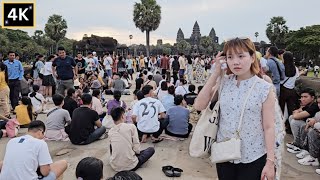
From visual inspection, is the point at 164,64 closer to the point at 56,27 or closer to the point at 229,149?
the point at 229,149

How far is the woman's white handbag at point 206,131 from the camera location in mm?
2219

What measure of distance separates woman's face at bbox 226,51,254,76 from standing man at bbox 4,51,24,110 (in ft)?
27.6

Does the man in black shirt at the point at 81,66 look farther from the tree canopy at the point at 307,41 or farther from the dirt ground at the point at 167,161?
the tree canopy at the point at 307,41

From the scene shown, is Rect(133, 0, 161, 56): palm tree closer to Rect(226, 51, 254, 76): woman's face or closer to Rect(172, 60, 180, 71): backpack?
Rect(172, 60, 180, 71): backpack

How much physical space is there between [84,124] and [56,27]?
4840cm

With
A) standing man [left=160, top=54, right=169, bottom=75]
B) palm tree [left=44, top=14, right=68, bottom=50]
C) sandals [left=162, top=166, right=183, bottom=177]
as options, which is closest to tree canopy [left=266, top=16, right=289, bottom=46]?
palm tree [left=44, top=14, right=68, bottom=50]

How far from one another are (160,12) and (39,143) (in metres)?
43.2

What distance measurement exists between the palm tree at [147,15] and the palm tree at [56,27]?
14128 mm

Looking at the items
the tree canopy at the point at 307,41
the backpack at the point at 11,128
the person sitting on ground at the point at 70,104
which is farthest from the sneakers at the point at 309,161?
the tree canopy at the point at 307,41

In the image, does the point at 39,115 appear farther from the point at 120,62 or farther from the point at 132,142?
the point at 120,62

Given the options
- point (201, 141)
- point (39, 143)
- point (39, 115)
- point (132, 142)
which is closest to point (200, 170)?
point (132, 142)

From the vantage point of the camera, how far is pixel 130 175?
3.15 meters

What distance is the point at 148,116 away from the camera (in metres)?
6.59

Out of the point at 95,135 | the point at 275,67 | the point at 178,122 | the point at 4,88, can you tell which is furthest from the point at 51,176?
the point at 4,88
